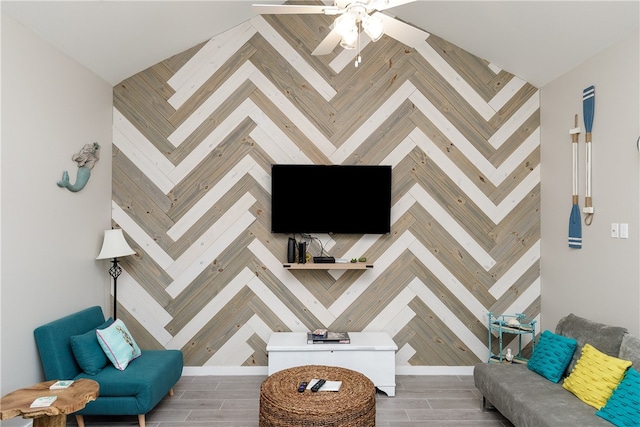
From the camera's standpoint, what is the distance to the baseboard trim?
4.54m

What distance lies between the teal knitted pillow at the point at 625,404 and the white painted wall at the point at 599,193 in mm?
751

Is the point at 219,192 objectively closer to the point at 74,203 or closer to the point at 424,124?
the point at 74,203

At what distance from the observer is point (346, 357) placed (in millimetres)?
4090

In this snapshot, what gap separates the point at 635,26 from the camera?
128 inches

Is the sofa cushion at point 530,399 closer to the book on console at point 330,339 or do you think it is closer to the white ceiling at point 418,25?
the book on console at point 330,339

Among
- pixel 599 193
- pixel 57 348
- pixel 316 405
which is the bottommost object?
pixel 316 405

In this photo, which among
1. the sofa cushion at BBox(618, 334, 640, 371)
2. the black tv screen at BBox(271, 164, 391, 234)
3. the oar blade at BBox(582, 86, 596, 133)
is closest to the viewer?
the sofa cushion at BBox(618, 334, 640, 371)

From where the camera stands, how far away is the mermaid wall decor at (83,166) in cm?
374

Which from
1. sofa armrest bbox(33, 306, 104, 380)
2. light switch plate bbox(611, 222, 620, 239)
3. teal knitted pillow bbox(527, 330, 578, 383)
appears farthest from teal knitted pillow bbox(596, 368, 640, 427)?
sofa armrest bbox(33, 306, 104, 380)

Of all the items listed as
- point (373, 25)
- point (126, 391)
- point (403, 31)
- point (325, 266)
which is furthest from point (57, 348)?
point (403, 31)

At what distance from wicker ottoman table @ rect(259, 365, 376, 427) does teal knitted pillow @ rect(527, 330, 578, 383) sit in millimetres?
1349

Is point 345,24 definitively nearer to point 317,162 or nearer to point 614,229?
point 317,162

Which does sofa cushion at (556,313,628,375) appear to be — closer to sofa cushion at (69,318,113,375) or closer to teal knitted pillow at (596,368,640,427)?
teal knitted pillow at (596,368,640,427)

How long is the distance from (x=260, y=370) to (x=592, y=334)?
2943 mm
